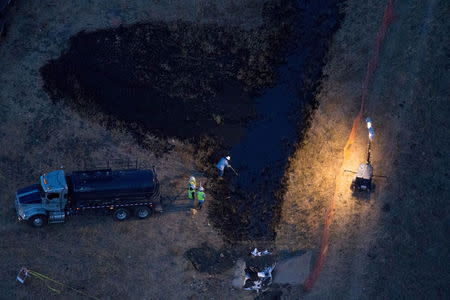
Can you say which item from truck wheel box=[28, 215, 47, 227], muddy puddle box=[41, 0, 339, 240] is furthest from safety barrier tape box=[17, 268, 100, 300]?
muddy puddle box=[41, 0, 339, 240]

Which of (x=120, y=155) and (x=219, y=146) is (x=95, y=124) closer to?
(x=120, y=155)

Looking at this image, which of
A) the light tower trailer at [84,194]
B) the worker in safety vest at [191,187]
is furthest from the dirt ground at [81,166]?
the light tower trailer at [84,194]

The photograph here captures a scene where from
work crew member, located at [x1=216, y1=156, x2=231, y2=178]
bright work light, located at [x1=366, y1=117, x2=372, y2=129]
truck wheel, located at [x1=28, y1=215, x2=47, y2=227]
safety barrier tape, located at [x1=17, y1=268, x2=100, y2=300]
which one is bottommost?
safety barrier tape, located at [x1=17, y1=268, x2=100, y2=300]

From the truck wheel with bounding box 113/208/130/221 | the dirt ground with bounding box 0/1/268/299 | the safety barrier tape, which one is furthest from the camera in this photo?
the truck wheel with bounding box 113/208/130/221

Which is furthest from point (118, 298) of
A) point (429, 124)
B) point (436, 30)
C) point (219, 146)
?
point (436, 30)

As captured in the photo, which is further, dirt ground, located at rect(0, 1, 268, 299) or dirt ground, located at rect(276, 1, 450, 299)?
dirt ground, located at rect(0, 1, 268, 299)

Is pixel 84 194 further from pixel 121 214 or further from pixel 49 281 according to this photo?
pixel 49 281

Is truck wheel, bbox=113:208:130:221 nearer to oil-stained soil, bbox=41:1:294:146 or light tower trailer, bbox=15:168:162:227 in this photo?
light tower trailer, bbox=15:168:162:227
